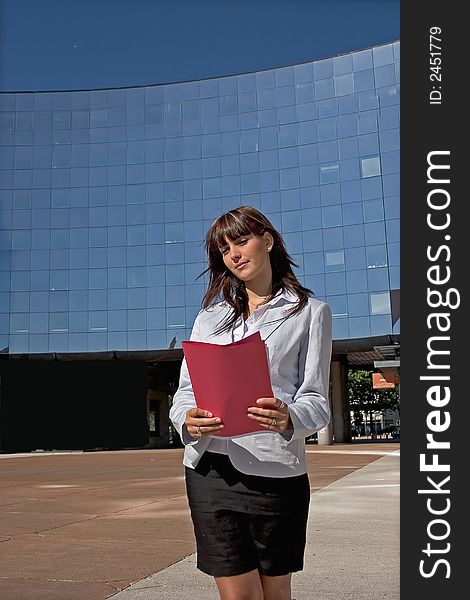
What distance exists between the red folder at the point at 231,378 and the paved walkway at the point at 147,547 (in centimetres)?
298

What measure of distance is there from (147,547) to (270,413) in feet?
17.7

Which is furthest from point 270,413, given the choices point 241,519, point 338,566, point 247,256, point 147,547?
point 147,547

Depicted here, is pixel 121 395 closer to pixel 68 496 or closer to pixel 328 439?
pixel 328 439

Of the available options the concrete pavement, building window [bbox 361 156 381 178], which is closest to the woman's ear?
the concrete pavement

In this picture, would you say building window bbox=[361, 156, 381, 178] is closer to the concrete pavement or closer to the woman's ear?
the concrete pavement

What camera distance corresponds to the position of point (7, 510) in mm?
11375

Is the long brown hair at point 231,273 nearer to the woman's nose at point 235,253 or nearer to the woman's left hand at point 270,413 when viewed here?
the woman's nose at point 235,253

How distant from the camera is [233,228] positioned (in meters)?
2.86

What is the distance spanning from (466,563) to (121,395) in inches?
2232

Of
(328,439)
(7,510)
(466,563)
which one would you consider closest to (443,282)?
(466,563)

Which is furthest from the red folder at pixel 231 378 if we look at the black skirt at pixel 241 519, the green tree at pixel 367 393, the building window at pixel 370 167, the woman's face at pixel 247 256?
the green tree at pixel 367 393

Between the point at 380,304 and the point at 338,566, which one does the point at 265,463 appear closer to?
the point at 338,566

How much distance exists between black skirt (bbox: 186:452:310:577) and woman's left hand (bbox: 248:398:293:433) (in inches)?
8.5

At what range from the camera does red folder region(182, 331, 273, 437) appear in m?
2.54
